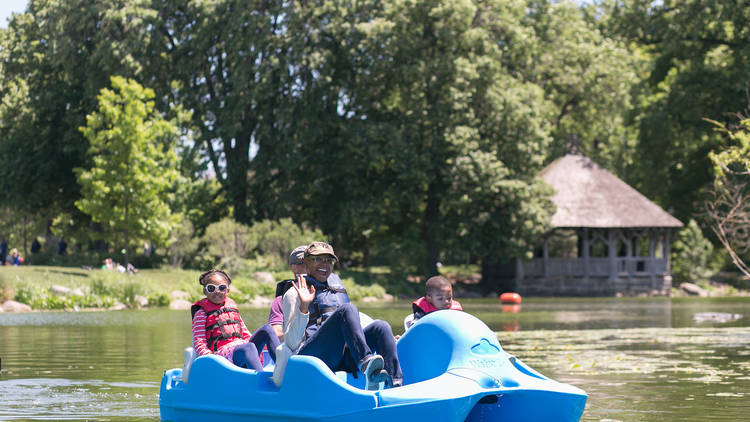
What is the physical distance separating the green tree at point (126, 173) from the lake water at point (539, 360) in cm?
1454

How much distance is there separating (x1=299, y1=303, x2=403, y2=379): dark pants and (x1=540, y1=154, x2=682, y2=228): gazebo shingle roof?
40.6m

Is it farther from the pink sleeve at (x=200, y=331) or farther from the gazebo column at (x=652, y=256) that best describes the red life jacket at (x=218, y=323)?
the gazebo column at (x=652, y=256)

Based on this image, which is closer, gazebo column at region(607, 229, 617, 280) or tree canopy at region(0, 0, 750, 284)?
tree canopy at region(0, 0, 750, 284)

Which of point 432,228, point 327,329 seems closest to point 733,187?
point 432,228

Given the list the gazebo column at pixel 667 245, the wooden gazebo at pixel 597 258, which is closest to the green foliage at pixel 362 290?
the wooden gazebo at pixel 597 258

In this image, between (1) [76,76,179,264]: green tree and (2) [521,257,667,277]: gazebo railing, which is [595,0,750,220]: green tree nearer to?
(2) [521,257,667,277]: gazebo railing

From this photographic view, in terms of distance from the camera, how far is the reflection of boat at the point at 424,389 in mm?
8180

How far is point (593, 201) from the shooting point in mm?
50688

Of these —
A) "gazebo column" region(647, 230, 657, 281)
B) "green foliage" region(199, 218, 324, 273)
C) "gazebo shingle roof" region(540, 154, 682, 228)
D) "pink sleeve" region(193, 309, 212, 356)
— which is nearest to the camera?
"pink sleeve" region(193, 309, 212, 356)

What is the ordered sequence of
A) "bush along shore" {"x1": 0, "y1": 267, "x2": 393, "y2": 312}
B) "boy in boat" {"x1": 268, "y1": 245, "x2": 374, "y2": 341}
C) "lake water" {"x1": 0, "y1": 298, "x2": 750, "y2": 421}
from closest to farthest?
"boy in boat" {"x1": 268, "y1": 245, "x2": 374, "y2": 341} → "lake water" {"x1": 0, "y1": 298, "x2": 750, "y2": 421} → "bush along shore" {"x1": 0, "y1": 267, "x2": 393, "y2": 312}

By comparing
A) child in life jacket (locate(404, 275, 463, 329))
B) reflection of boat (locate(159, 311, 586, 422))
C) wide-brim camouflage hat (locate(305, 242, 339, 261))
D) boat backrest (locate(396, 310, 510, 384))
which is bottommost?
reflection of boat (locate(159, 311, 586, 422))

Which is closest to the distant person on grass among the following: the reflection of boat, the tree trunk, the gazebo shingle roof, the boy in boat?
the boy in boat

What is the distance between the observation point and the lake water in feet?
37.9

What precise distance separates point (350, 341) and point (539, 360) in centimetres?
840
